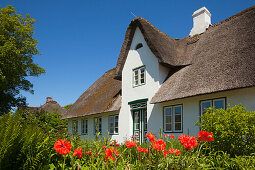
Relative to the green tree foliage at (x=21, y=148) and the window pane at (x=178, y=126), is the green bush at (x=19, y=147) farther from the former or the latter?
the window pane at (x=178, y=126)

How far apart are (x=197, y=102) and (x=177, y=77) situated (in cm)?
197

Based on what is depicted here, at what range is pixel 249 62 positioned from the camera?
8.13 m

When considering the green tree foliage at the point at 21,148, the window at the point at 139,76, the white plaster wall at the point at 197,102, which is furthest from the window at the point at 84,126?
the green tree foliage at the point at 21,148

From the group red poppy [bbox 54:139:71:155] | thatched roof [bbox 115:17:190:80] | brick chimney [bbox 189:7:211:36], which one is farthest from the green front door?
red poppy [bbox 54:139:71:155]

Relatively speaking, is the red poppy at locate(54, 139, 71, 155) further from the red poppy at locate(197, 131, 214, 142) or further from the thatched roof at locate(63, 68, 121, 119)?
the thatched roof at locate(63, 68, 121, 119)

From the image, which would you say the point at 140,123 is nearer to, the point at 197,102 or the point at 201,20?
the point at 197,102

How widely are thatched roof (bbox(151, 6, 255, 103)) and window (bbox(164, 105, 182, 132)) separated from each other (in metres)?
0.86

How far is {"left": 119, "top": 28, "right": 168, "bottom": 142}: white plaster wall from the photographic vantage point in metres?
11.7

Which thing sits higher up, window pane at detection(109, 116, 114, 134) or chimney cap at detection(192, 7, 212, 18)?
chimney cap at detection(192, 7, 212, 18)

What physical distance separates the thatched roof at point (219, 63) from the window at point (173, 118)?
0.86 metres

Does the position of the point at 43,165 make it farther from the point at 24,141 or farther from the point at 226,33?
the point at 226,33

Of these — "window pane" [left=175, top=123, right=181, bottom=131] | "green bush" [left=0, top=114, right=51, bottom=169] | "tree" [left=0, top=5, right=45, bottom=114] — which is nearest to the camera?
"green bush" [left=0, top=114, right=51, bottom=169]

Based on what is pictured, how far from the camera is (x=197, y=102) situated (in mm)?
9469

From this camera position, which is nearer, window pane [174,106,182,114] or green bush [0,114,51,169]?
green bush [0,114,51,169]
